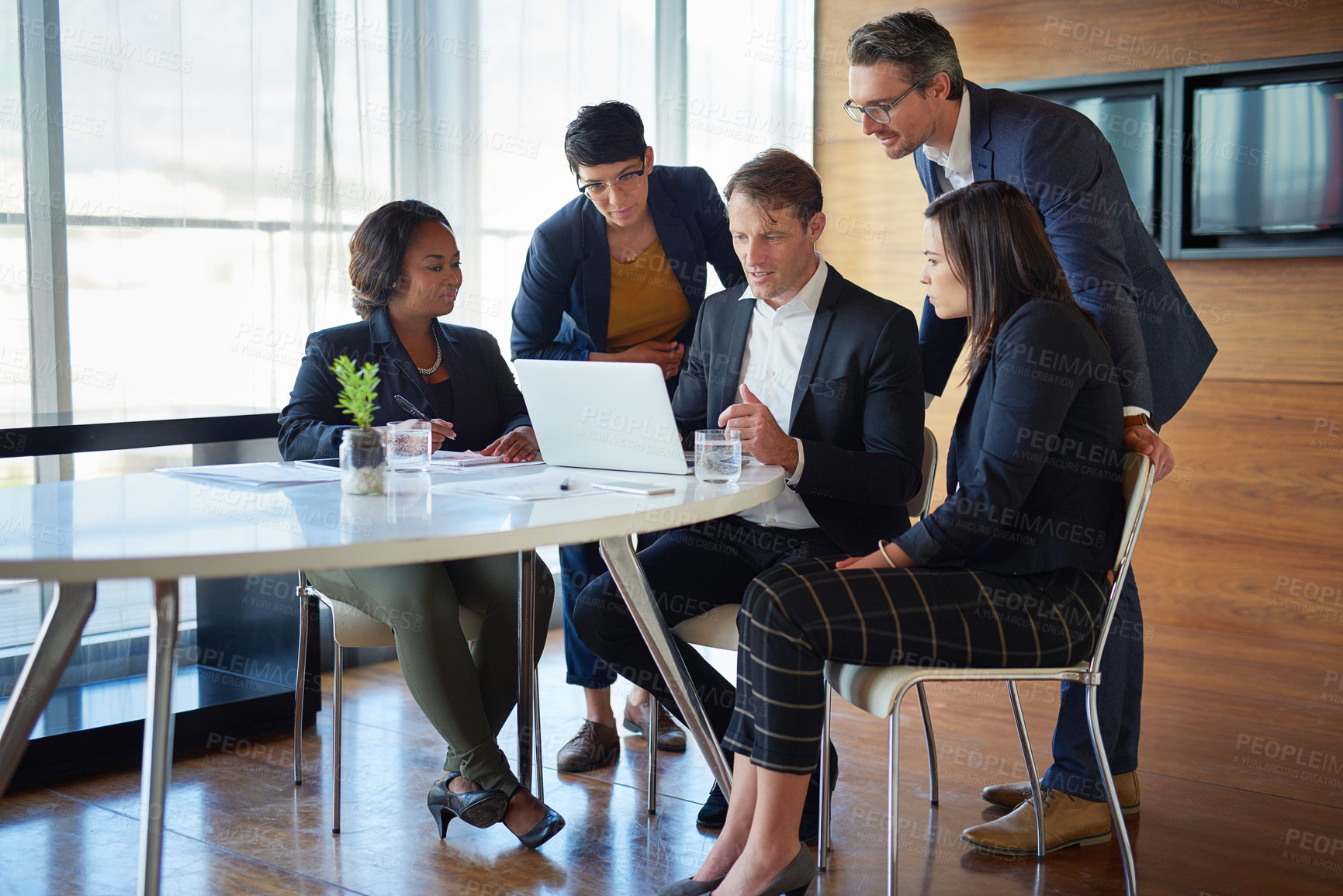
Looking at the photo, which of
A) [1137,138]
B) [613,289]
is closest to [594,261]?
[613,289]

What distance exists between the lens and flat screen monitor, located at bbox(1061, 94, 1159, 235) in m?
4.13

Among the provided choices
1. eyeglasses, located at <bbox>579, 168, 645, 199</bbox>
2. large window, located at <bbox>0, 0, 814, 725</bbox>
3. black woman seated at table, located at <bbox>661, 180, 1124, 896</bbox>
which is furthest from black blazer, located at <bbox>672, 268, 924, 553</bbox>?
large window, located at <bbox>0, 0, 814, 725</bbox>

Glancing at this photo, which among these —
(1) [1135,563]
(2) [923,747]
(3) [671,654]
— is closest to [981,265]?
(3) [671,654]

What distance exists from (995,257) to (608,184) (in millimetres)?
975

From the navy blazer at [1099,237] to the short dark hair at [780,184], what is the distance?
441mm

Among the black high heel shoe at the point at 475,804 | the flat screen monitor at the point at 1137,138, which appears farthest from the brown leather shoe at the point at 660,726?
the flat screen monitor at the point at 1137,138

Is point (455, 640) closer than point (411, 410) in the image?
Yes

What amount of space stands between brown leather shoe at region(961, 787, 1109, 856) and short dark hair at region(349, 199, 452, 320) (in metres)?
1.64

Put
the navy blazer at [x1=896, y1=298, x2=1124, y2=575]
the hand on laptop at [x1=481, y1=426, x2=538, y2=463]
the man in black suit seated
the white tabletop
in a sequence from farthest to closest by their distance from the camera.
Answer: the hand on laptop at [x1=481, y1=426, x2=538, y2=463]
the man in black suit seated
the navy blazer at [x1=896, y1=298, x2=1124, y2=575]
the white tabletop

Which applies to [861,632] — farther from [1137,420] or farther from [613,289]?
Answer: [613,289]

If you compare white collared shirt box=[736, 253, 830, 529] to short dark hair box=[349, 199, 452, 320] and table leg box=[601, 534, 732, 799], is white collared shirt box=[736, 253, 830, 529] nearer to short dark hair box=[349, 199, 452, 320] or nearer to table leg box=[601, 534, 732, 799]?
table leg box=[601, 534, 732, 799]

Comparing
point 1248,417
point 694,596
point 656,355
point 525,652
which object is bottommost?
point 525,652

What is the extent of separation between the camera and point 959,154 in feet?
8.07

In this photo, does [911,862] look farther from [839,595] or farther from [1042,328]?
[1042,328]
